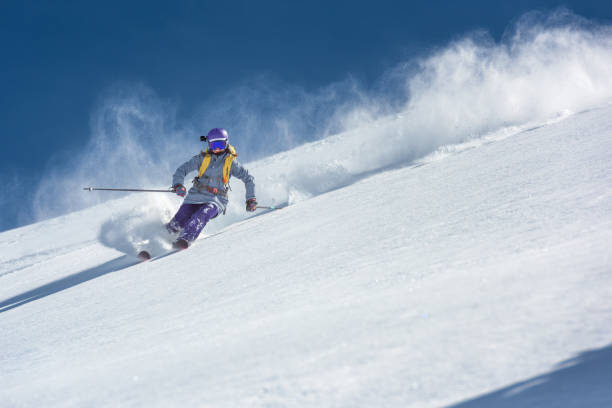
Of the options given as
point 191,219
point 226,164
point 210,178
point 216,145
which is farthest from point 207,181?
point 191,219

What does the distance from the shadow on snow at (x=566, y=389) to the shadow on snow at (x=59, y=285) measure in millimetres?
5759

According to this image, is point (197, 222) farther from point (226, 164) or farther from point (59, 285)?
point (59, 285)

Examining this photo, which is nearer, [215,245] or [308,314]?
[308,314]

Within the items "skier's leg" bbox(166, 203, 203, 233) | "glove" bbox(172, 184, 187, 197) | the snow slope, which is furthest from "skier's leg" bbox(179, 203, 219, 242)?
the snow slope

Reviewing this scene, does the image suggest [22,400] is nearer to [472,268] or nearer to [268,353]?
[268,353]

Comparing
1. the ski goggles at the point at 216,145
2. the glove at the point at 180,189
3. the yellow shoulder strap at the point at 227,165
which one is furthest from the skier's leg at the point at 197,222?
the ski goggles at the point at 216,145

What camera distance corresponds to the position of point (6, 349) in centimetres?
312

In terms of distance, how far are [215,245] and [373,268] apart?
355 centimetres

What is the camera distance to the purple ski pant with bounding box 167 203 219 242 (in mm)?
6355

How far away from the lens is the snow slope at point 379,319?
1.19 m

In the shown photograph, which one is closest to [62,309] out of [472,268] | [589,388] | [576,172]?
[472,268]

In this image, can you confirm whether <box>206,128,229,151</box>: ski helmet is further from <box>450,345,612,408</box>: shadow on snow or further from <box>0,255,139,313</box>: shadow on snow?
<box>450,345,612,408</box>: shadow on snow

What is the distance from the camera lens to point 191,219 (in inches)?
256

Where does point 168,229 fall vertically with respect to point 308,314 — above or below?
above
